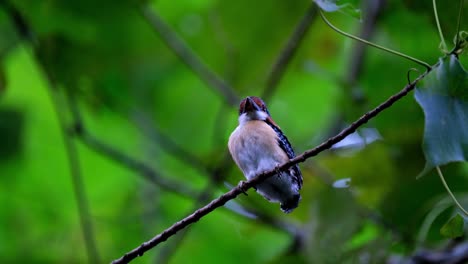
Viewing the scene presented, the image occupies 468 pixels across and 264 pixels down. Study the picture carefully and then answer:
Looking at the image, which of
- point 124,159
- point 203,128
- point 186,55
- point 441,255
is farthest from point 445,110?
point 203,128

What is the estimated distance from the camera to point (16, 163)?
7465 millimetres

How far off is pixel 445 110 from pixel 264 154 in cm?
133

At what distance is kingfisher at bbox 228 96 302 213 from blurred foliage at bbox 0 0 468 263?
925 mm

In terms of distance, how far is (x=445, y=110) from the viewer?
9.71 feet

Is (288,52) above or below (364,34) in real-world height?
below

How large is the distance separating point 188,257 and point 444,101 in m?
4.86

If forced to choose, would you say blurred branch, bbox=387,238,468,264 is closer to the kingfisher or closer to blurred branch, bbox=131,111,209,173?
the kingfisher

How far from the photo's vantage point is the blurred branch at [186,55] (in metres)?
6.66

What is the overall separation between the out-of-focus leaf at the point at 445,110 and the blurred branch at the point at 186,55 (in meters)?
3.69

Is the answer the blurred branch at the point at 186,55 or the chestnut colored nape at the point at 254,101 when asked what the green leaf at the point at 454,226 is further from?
the blurred branch at the point at 186,55

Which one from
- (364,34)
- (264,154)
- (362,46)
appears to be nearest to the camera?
(264,154)

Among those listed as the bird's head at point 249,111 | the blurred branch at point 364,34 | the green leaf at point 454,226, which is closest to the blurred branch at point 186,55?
the blurred branch at point 364,34

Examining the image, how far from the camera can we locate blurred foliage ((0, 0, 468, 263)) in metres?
5.98

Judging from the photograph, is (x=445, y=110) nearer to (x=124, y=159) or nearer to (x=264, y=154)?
(x=264, y=154)
